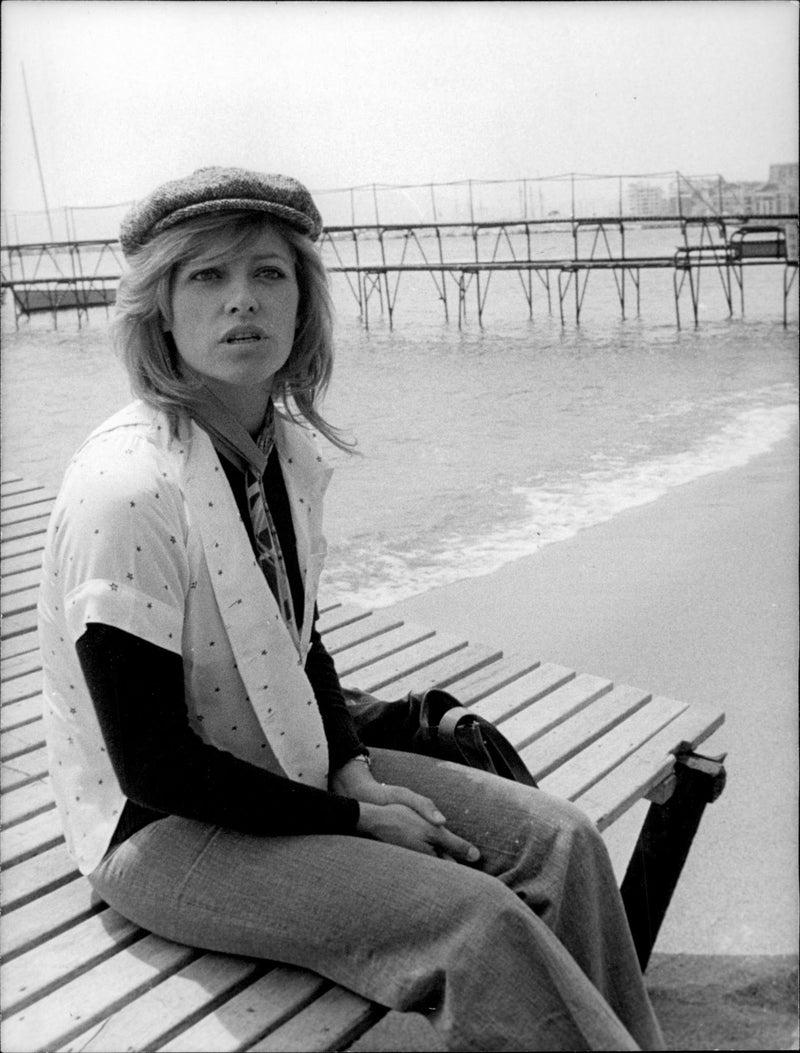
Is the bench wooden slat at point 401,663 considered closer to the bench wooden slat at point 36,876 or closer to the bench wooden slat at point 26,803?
the bench wooden slat at point 26,803

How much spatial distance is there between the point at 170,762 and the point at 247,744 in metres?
0.21

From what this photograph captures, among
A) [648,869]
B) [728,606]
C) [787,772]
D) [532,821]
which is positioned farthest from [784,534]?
[532,821]

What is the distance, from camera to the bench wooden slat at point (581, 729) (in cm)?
271

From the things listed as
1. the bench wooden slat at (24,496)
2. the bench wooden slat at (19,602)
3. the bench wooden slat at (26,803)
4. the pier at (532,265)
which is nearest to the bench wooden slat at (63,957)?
the bench wooden slat at (26,803)

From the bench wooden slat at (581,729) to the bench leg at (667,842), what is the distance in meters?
0.22

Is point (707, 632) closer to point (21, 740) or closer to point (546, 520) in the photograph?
point (546, 520)

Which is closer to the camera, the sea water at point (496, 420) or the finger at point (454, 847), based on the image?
the finger at point (454, 847)

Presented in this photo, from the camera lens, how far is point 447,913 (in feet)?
4.97

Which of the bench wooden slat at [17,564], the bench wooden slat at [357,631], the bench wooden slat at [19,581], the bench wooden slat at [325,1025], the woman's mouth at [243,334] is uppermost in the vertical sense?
the woman's mouth at [243,334]

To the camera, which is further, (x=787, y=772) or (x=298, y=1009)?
(x=787, y=772)

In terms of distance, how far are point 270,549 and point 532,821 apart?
60cm

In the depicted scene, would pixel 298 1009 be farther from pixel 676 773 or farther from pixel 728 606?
pixel 728 606

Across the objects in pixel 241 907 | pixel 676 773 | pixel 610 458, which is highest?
pixel 241 907

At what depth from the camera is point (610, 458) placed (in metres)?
10.2
